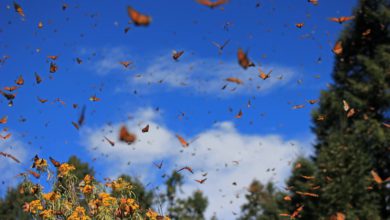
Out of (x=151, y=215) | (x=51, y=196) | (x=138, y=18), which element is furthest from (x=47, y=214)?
(x=138, y=18)

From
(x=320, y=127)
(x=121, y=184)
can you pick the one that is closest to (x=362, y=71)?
(x=320, y=127)

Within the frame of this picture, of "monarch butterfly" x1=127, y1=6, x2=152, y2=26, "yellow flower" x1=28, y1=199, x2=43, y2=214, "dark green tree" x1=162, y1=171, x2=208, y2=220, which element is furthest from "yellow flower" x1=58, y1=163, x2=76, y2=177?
"dark green tree" x1=162, y1=171, x2=208, y2=220

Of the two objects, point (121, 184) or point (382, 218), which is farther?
point (382, 218)

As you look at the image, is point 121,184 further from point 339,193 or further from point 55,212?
point 339,193

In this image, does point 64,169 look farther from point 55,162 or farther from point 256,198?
point 256,198

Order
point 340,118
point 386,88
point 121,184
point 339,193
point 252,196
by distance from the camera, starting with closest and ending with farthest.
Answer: point 121,184, point 339,193, point 386,88, point 340,118, point 252,196

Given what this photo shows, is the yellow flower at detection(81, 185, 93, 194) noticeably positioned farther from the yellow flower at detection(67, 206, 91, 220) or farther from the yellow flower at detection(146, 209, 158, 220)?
the yellow flower at detection(146, 209, 158, 220)

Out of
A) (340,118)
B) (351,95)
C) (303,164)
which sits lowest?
(303,164)
